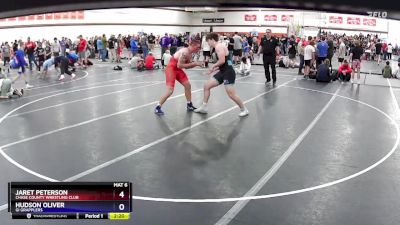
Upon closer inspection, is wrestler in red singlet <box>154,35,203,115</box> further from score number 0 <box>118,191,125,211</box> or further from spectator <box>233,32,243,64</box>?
spectator <box>233,32,243,64</box>

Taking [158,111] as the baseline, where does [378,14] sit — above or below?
above

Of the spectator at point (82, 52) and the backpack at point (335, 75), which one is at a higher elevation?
the spectator at point (82, 52)

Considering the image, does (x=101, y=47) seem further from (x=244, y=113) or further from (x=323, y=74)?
(x=244, y=113)

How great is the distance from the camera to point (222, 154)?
7039mm

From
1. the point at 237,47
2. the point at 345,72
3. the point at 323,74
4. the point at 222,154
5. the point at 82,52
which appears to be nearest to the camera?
the point at 222,154

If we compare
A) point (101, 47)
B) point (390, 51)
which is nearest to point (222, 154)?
point (101, 47)

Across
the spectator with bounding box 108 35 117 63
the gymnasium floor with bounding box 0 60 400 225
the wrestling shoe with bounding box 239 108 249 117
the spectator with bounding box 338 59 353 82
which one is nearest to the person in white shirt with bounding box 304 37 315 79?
the spectator with bounding box 338 59 353 82

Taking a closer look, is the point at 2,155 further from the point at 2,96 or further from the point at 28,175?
the point at 2,96

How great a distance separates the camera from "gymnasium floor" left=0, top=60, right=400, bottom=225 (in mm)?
4812

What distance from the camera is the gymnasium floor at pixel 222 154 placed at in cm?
481

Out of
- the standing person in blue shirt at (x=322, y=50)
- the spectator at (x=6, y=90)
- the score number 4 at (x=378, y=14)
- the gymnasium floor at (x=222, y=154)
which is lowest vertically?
the gymnasium floor at (x=222, y=154)

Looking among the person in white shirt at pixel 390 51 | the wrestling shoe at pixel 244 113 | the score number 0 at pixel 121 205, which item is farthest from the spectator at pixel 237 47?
the score number 0 at pixel 121 205

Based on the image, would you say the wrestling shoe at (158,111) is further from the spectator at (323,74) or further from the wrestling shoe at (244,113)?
the spectator at (323,74)
